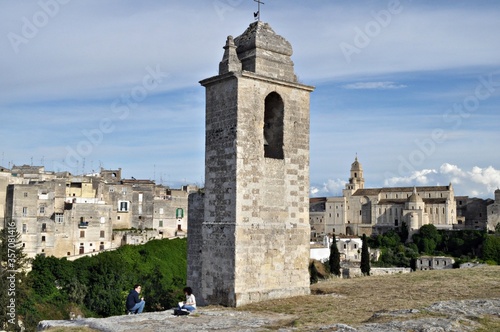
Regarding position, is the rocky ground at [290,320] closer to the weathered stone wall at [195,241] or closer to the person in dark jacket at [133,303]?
the person in dark jacket at [133,303]

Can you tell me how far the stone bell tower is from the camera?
13.9 meters

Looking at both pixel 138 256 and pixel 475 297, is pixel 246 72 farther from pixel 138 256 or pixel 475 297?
pixel 138 256

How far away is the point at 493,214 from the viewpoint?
92.2 meters

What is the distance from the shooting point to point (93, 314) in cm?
4072

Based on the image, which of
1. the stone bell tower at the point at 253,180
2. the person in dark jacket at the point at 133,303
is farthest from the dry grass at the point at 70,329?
the stone bell tower at the point at 253,180

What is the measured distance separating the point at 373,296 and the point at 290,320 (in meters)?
3.92

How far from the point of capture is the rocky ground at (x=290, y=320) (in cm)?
962

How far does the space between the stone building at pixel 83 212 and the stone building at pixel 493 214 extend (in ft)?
167

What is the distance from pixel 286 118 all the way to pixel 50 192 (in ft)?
151

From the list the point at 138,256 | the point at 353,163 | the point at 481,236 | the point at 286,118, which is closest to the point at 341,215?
the point at 353,163

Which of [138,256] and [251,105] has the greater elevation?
[251,105]

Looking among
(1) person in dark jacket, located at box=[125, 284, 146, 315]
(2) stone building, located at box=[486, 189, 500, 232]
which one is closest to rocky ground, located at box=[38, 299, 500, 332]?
(1) person in dark jacket, located at box=[125, 284, 146, 315]

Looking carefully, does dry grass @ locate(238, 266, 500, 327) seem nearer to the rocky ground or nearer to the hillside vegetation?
the rocky ground

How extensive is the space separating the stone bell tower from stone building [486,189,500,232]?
84.9 m
